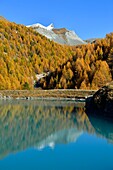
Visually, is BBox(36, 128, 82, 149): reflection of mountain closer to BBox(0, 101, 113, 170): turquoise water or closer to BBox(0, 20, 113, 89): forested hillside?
BBox(0, 101, 113, 170): turquoise water

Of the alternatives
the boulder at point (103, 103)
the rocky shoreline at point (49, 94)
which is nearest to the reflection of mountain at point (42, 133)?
the boulder at point (103, 103)

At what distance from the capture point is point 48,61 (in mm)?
131750

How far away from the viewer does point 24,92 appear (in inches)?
2672

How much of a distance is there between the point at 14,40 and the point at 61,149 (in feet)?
389

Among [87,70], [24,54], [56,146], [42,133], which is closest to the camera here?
[56,146]

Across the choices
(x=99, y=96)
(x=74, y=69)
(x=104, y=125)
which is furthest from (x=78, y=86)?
(x=104, y=125)

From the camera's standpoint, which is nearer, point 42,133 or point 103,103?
point 42,133

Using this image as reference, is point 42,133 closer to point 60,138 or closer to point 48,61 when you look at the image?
point 60,138

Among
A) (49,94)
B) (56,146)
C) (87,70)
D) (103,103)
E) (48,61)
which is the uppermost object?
(48,61)

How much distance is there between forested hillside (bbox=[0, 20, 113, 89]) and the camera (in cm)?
8346

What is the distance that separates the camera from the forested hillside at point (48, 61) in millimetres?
83463

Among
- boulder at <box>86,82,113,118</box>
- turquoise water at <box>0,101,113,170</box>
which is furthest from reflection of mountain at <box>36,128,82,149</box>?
boulder at <box>86,82,113,118</box>

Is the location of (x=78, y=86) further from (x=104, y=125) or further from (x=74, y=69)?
(x=104, y=125)


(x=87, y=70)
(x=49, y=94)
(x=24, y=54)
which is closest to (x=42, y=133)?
(x=49, y=94)
